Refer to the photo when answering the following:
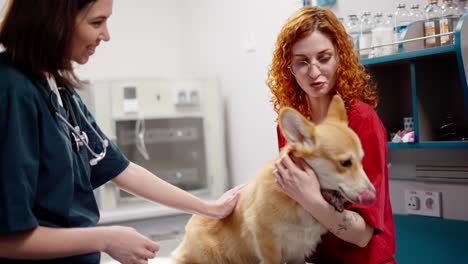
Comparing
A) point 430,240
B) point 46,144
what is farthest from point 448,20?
point 46,144

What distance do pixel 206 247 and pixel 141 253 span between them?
323 mm

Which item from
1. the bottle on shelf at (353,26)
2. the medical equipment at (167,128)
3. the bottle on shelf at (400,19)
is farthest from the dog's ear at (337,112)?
the medical equipment at (167,128)

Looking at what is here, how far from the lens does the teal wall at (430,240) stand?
6.66 ft

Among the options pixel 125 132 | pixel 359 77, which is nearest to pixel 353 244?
pixel 359 77

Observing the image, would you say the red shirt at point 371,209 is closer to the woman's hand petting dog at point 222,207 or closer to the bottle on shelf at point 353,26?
the woman's hand petting dog at point 222,207

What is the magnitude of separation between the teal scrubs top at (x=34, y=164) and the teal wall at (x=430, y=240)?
5.07 ft

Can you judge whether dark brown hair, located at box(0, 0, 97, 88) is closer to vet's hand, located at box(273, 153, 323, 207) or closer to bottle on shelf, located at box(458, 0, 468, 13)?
vet's hand, located at box(273, 153, 323, 207)

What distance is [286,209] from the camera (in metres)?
1.15

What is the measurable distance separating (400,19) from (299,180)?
4.50 feet

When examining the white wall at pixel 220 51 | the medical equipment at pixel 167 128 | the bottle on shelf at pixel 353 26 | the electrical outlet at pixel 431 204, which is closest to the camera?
the electrical outlet at pixel 431 204

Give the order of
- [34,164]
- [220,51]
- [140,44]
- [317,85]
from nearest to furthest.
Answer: [34,164] → [317,85] → [220,51] → [140,44]

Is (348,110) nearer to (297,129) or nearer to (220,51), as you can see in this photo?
(297,129)

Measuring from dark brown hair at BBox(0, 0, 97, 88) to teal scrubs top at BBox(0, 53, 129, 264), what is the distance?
30mm

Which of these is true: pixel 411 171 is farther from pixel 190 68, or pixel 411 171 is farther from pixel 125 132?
pixel 190 68
